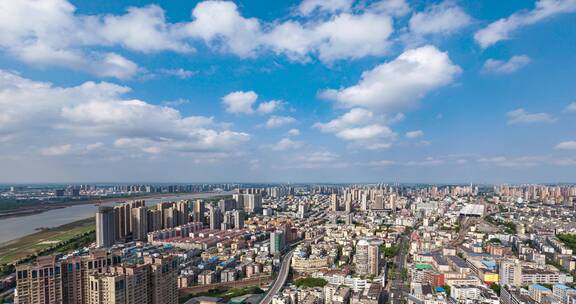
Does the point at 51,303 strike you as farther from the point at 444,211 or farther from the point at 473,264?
the point at 444,211

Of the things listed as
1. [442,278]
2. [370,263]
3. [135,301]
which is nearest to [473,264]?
→ [442,278]

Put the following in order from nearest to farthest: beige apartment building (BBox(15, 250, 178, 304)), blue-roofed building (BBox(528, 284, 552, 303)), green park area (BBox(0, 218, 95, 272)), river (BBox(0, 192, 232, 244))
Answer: beige apartment building (BBox(15, 250, 178, 304)) < blue-roofed building (BBox(528, 284, 552, 303)) < green park area (BBox(0, 218, 95, 272)) < river (BBox(0, 192, 232, 244))

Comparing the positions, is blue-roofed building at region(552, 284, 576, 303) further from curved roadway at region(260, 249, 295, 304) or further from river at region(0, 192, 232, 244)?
river at region(0, 192, 232, 244)

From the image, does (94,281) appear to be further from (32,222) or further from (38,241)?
(32,222)

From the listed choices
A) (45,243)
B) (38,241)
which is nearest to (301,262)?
(45,243)

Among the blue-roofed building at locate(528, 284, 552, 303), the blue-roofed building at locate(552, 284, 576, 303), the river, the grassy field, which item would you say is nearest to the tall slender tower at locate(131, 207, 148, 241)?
the grassy field

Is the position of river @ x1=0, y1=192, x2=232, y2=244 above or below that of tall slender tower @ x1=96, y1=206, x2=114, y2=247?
below
